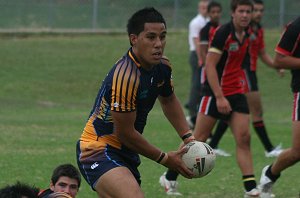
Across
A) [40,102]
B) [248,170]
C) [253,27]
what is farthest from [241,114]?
[40,102]

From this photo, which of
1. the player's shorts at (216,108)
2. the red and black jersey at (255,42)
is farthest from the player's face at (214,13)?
the player's shorts at (216,108)

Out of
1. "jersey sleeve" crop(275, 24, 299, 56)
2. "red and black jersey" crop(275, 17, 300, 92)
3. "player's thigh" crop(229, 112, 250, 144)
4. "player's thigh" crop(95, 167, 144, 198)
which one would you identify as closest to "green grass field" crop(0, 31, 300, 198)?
"player's thigh" crop(229, 112, 250, 144)

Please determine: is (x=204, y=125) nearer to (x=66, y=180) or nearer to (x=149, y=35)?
(x=66, y=180)

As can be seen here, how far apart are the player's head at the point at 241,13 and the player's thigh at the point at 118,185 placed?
4.10m

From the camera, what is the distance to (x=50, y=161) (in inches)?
511

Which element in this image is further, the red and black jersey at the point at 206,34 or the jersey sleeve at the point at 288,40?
the red and black jersey at the point at 206,34

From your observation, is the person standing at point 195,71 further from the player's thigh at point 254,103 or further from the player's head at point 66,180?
the player's head at point 66,180

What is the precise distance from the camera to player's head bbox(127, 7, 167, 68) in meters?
7.16

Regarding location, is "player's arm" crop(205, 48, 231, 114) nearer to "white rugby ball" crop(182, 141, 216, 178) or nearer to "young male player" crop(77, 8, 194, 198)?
"white rugby ball" crop(182, 141, 216, 178)

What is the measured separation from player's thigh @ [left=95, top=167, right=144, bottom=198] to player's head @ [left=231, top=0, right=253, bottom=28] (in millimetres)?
4103

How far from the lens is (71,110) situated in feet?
72.1

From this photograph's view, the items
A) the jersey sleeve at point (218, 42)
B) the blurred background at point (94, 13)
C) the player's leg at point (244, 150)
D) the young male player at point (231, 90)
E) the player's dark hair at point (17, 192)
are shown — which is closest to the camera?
the player's dark hair at point (17, 192)

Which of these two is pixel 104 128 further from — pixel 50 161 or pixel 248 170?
pixel 50 161

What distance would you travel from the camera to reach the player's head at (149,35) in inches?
282
